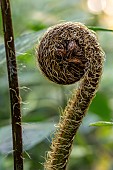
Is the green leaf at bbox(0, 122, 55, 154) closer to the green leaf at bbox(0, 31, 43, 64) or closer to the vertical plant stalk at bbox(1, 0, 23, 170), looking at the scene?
the green leaf at bbox(0, 31, 43, 64)

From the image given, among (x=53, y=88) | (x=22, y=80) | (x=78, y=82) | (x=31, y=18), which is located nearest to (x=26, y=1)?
(x=31, y=18)

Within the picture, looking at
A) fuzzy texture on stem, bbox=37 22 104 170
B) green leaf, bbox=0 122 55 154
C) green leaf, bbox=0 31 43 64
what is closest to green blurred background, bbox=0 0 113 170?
green leaf, bbox=0 122 55 154

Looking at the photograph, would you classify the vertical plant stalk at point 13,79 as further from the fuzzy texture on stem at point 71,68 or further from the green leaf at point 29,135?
the green leaf at point 29,135

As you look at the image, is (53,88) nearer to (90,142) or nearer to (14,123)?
(90,142)

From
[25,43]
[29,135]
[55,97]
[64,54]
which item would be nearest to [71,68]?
[64,54]

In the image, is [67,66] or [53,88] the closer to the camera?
[67,66]
